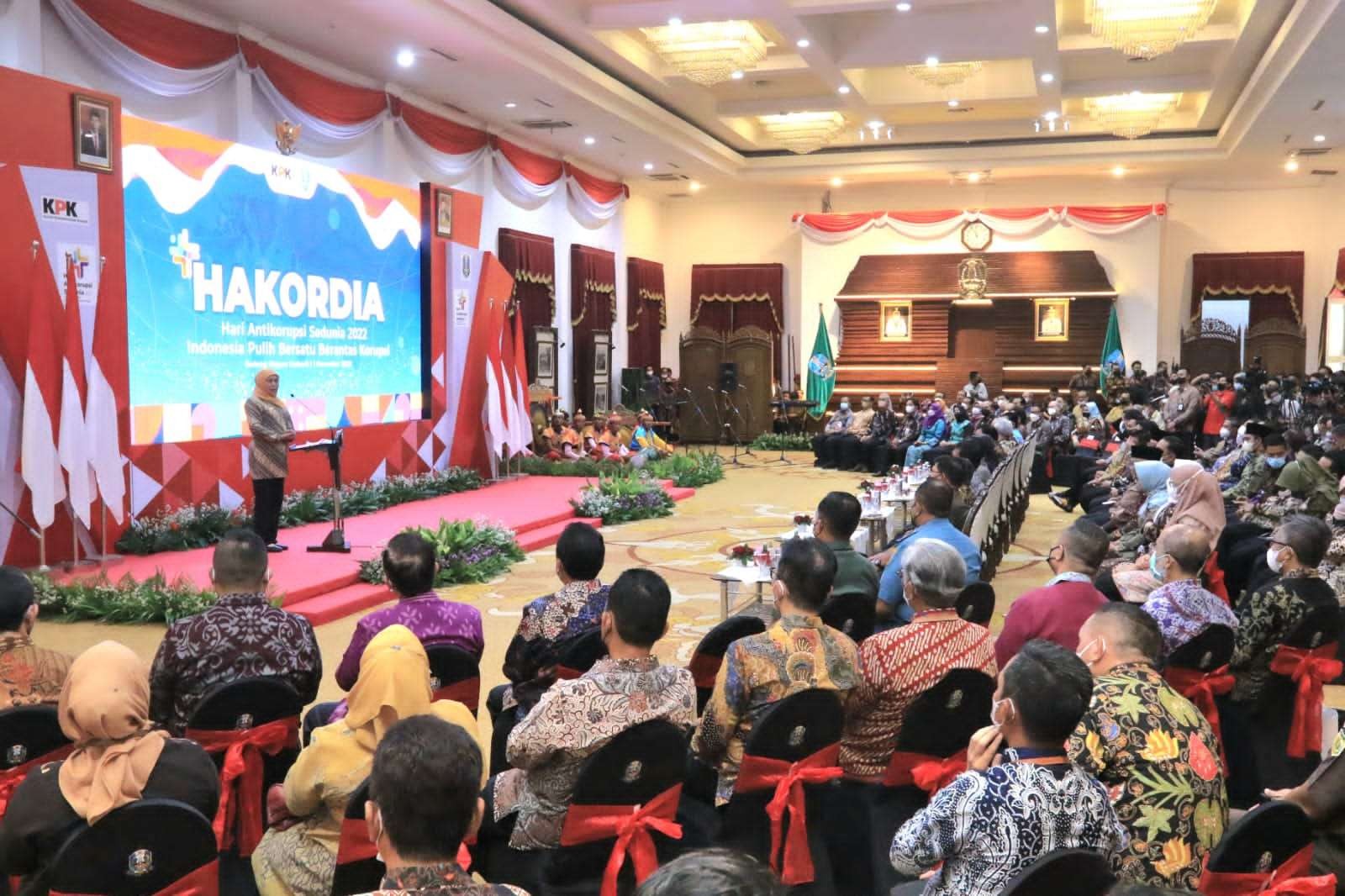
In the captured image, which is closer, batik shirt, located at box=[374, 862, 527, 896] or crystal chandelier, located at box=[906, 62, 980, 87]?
batik shirt, located at box=[374, 862, 527, 896]

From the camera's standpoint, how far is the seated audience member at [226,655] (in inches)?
116

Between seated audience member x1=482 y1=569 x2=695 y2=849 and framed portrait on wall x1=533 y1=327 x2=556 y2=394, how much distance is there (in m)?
12.5

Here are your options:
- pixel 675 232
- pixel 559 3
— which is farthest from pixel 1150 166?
pixel 559 3

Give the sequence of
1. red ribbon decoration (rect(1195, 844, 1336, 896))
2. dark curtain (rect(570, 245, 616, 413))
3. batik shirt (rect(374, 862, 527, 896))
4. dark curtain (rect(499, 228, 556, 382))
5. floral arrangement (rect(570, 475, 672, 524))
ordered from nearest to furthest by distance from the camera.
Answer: batik shirt (rect(374, 862, 527, 896)) < red ribbon decoration (rect(1195, 844, 1336, 896)) < floral arrangement (rect(570, 475, 672, 524)) < dark curtain (rect(499, 228, 556, 382)) < dark curtain (rect(570, 245, 616, 413))

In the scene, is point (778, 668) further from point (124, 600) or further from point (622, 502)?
point (622, 502)

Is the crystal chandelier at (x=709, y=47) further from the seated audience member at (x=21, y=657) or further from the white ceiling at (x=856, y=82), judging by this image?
the seated audience member at (x=21, y=657)

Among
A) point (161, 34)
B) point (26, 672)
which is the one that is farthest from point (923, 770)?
point (161, 34)

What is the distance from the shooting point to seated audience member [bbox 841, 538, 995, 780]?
2.91 m

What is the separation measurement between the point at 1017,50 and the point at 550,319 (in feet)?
22.8

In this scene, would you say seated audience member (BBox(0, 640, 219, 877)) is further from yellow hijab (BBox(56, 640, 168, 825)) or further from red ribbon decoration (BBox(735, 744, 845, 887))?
red ribbon decoration (BBox(735, 744, 845, 887))

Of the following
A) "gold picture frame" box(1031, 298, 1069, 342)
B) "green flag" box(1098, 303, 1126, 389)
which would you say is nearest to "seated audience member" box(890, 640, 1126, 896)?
"green flag" box(1098, 303, 1126, 389)

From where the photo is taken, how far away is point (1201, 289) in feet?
59.5

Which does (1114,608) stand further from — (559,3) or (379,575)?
(559,3)

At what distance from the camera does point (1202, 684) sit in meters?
3.40
